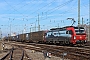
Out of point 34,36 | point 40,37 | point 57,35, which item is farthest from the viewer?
point 34,36

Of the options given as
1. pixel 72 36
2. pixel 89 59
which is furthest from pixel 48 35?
pixel 89 59

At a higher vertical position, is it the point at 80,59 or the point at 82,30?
the point at 82,30

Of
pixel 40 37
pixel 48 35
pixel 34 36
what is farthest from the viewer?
pixel 34 36

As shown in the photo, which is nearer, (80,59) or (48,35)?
(80,59)

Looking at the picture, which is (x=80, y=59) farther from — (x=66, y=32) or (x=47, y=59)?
(x=66, y=32)

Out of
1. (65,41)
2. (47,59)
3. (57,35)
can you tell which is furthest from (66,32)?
(47,59)

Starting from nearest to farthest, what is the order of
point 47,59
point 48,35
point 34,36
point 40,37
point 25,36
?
point 47,59, point 48,35, point 40,37, point 34,36, point 25,36

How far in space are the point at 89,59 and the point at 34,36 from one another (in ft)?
163

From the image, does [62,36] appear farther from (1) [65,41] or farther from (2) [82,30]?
(2) [82,30]

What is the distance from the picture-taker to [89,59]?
16500 millimetres

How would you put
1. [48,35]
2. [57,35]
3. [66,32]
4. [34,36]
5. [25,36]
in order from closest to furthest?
[66,32] → [57,35] → [48,35] → [34,36] → [25,36]

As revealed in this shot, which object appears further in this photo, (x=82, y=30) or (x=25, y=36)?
(x=25, y=36)

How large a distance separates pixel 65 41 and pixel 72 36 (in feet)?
10.1

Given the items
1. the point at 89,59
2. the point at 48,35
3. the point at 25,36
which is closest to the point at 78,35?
the point at 48,35
